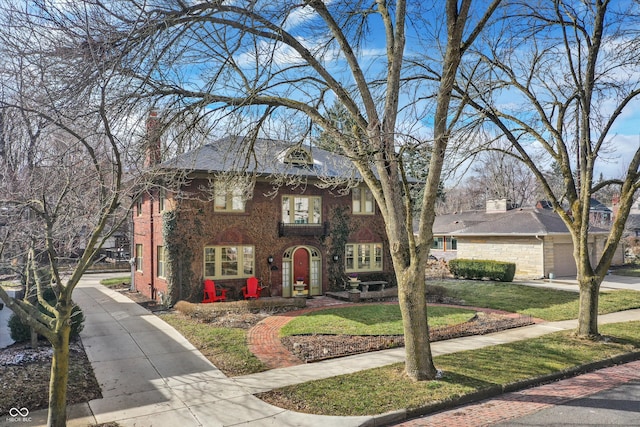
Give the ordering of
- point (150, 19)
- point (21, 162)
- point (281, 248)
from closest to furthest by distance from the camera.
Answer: point (150, 19), point (21, 162), point (281, 248)

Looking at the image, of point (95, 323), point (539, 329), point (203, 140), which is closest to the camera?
point (203, 140)

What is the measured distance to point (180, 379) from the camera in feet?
26.3

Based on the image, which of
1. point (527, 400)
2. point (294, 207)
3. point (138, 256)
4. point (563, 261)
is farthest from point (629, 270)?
point (138, 256)

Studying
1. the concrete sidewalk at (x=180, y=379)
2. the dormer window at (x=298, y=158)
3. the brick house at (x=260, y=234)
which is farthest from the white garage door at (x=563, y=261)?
the dormer window at (x=298, y=158)

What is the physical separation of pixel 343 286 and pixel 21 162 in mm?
13306

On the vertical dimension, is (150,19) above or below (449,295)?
above

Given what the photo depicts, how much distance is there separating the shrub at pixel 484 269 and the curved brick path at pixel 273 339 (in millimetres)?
8708

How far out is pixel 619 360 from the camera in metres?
9.27

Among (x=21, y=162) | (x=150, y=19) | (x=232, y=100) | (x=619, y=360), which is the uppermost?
(x=150, y=19)

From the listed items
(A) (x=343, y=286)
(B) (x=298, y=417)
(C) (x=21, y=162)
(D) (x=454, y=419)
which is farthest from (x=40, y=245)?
(A) (x=343, y=286)

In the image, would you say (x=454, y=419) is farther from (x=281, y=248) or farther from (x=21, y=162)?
(x=281, y=248)

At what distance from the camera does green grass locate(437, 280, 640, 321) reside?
14.8 m

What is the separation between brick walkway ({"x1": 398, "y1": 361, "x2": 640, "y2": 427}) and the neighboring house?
17.2m

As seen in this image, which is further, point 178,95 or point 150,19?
point 178,95
